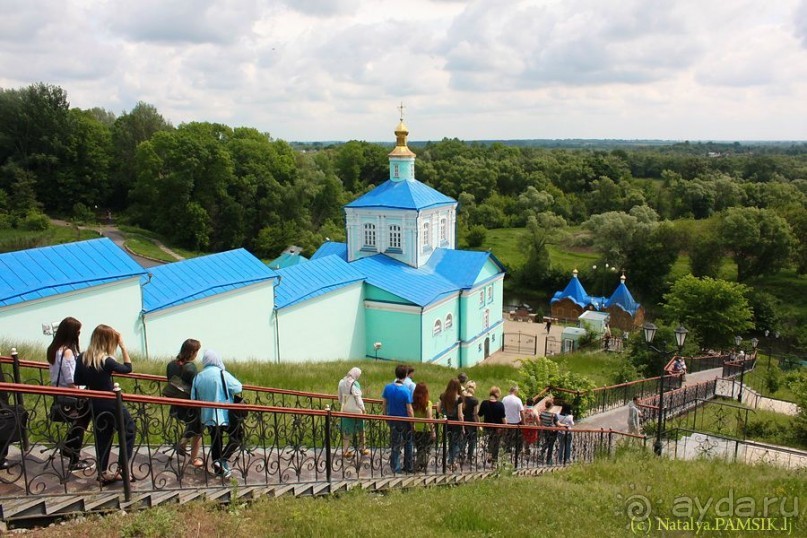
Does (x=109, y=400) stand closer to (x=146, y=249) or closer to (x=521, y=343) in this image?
(x=521, y=343)

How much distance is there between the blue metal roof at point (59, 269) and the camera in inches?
439

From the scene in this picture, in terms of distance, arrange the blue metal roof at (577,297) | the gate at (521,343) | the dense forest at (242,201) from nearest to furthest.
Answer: the gate at (521,343), the blue metal roof at (577,297), the dense forest at (242,201)

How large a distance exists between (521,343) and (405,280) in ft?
35.3

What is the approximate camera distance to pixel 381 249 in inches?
971

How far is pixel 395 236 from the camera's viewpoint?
24.4 m

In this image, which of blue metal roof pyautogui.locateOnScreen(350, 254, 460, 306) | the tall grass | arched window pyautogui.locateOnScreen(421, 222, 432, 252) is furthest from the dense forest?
the tall grass

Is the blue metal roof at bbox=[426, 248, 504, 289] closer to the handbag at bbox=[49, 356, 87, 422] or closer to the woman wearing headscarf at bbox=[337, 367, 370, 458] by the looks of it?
the woman wearing headscarf at bbox=[337, 367, 370, 458]

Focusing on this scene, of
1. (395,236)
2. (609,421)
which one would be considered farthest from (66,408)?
(395,236)

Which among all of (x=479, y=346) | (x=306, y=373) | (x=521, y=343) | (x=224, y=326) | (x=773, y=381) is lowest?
(x=521, y=343)

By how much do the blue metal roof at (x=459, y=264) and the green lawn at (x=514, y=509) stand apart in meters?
16.0

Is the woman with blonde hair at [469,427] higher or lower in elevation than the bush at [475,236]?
higher

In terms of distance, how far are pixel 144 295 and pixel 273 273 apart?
384cm

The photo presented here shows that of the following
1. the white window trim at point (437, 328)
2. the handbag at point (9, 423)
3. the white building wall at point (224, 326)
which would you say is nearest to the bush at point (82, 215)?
the white window trim at point (437, 328)

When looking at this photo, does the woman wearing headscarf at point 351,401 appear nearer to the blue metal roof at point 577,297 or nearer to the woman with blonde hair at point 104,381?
the woman with blonde hair at point 104,381
